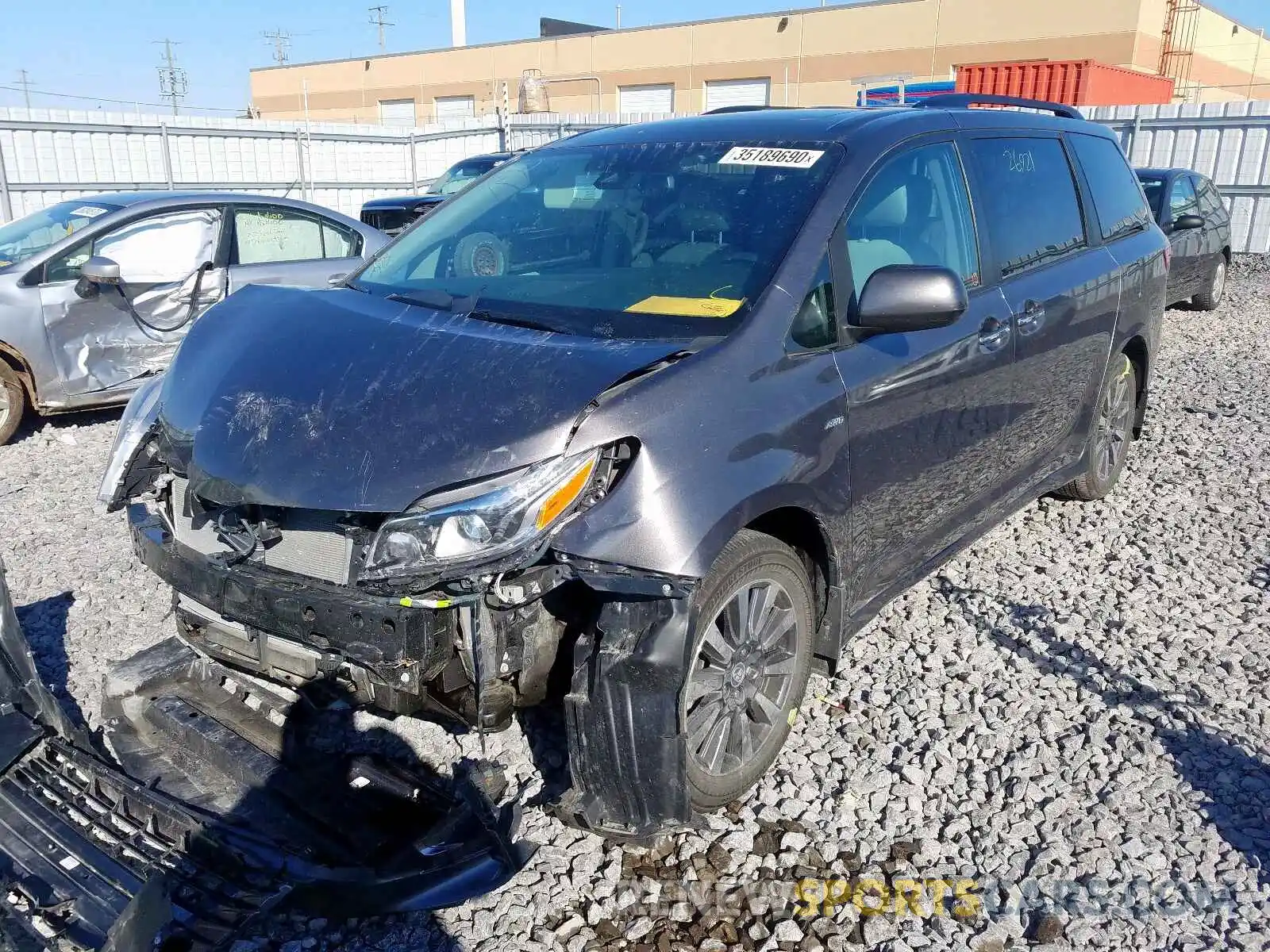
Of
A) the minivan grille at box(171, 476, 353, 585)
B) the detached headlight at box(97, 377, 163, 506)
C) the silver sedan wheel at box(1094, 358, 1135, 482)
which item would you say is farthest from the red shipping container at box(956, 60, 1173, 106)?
the minivan grille at box(171, 476, 353, 585)

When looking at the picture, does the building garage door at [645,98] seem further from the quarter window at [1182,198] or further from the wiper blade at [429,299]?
the wiper blade at [429,299]

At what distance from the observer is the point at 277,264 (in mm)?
7371

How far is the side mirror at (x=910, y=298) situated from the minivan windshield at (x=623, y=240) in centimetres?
30

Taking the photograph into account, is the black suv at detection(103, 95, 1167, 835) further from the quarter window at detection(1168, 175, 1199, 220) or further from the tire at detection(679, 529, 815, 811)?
the quarter window at detection(1168, 175, 1199, 220)

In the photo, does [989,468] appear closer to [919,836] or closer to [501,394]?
[919,836]

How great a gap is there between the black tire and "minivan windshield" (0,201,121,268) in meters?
0.75

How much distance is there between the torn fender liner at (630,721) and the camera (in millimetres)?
2402

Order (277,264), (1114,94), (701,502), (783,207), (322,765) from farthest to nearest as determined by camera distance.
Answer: (1114,94), (277,264), (783,207), (322,765), (701,502)

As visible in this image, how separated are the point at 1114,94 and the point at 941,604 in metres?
24.4

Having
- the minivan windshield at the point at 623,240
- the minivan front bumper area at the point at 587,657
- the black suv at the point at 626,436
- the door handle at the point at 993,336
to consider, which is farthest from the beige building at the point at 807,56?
the minivan front bumper area at the point at 587,657

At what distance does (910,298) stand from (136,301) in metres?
5.81

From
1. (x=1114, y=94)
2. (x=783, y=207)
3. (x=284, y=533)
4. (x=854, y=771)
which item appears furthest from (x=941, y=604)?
(x=1114, y=94)

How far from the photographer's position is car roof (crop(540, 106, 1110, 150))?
133 inches

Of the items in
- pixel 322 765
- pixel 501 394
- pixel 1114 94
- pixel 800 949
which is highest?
pixel 1114 94
